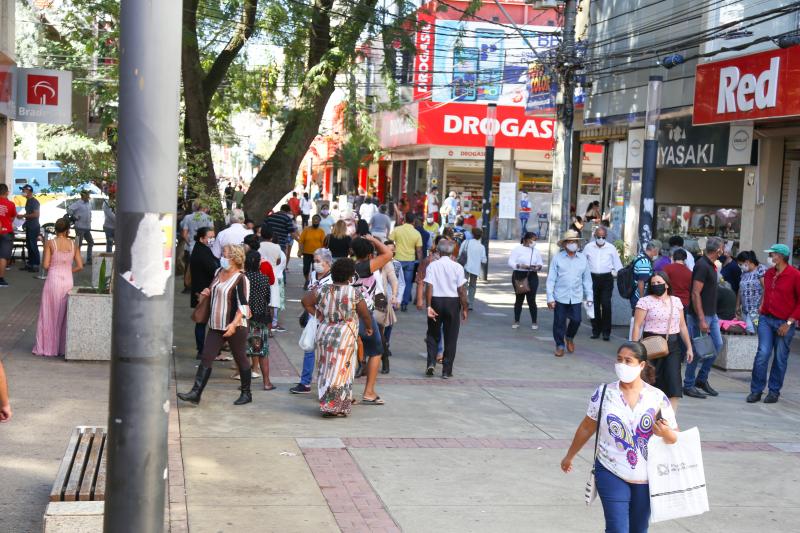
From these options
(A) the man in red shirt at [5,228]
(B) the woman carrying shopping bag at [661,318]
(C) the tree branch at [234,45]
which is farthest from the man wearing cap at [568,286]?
(A) the man in red shirt at [5,228]

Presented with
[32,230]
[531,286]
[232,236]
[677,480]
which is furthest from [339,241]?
[677,480]

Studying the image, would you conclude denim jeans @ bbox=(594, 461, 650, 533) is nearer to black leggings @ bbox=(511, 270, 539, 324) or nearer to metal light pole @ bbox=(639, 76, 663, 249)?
black leggings @ bbox=(511, 270, 539, 324)

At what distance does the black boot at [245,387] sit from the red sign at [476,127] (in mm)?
29533

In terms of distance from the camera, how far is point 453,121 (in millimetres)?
40969

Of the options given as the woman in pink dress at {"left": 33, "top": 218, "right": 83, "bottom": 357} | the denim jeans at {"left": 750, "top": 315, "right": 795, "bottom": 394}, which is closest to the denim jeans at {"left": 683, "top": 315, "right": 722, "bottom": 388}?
the denim jeans at {"left": 750, "top": 315, "right": 795, "bottom": 394}

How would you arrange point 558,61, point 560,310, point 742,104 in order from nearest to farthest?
point 560,310 → point 742,104 → point 558,61

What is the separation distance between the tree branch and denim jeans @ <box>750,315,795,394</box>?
40.6 feet

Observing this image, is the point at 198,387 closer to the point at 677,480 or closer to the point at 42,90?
the point at 677,480

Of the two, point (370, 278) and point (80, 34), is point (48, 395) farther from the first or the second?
point (80, 34)

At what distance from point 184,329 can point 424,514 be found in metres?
9.00

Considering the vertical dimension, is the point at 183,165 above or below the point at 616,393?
above

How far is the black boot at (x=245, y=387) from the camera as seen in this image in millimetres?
10547

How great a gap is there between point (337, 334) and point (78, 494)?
163 inches

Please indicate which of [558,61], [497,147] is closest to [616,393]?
[558,61]
